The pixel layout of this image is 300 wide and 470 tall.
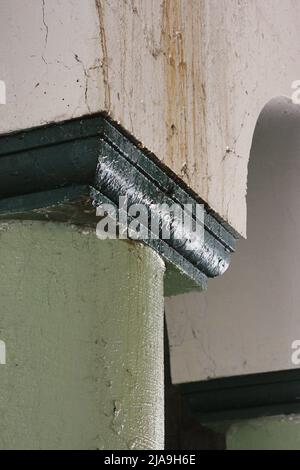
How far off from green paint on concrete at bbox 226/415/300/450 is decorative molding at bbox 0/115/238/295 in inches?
48.7

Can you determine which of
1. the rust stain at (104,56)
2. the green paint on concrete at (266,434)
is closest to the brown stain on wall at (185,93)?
the rust stain at (104,56)

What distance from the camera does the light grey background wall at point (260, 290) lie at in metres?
2.33

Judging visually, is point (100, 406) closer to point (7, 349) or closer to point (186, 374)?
point (7, 349)

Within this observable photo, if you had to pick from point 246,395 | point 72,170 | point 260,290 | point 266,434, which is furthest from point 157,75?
point 266,434

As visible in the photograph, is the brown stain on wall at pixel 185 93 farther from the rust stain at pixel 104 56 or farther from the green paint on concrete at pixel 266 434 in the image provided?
the green paint on concrete at pixel 266 434

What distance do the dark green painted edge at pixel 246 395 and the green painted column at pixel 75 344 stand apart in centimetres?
100

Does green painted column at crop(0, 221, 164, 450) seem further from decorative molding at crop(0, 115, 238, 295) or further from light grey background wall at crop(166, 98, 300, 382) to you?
light grey background wall at crop(166, 98, 300, 382)

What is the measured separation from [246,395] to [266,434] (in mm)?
151

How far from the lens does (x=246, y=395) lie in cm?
241

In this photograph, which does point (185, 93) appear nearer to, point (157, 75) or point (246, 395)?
point (157, 75)

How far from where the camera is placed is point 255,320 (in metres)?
2.34

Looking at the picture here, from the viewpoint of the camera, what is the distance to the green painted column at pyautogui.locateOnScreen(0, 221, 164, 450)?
125 cm

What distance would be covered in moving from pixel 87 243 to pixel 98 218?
0.04 metres

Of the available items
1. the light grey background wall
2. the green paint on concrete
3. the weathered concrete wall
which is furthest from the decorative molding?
the green paint on concrete
